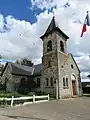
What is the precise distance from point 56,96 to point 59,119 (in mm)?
12769

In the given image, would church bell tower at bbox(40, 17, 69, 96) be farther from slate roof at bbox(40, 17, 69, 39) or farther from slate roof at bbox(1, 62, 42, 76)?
slate roof at bbox(1, 62, 42, 76)

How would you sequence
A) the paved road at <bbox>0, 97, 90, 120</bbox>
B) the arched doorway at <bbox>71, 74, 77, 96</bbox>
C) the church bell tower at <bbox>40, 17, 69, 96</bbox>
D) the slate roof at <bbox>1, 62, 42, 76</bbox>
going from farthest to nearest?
the slate roof at <bbox>1, 62, 42, 76</bbox>
the arched doorway at <bbox>71, 74, 77, 96</bbox>
the church bell tower at <bbox>40, 17, 69, 96</bbox>
the paved road at <bbox>0, 97, 90, 120</bbox>

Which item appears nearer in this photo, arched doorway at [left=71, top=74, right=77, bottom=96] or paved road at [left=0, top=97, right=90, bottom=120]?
paved road at [left=0, top=97, right=90, bottom=120]

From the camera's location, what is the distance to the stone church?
71.8ft

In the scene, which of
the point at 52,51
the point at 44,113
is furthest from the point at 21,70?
the point at 44,113

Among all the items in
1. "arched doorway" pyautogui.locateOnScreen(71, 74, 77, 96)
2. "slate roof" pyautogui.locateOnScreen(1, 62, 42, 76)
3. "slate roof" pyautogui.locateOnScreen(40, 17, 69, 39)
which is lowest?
"arched doorway" pyautogui.locateOnScreen(71, 74, 77, 96)

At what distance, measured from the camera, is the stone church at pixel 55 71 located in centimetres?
2188

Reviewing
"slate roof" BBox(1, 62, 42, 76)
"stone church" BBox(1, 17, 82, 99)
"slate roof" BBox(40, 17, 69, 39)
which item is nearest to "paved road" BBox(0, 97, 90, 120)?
"stone church" BBox(1, 17, 82, 99)

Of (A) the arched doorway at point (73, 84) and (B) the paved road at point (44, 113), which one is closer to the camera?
(B) the paved road at point (44, 113)

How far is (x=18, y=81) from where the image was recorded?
90.4ft

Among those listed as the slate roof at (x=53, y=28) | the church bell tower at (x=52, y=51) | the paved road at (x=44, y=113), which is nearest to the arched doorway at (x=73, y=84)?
the church bell tower at (x=52, y=51)

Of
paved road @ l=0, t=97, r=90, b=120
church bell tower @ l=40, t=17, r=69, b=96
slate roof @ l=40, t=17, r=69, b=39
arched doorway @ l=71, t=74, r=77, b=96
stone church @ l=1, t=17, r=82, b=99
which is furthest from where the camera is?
arched doorway @ l=71, t=74, r=77, b=96

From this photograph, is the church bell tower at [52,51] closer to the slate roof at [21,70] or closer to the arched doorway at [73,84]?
the slate roof at [21,70]

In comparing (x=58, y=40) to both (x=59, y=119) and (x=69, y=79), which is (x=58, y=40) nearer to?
(x=69, y=79)
